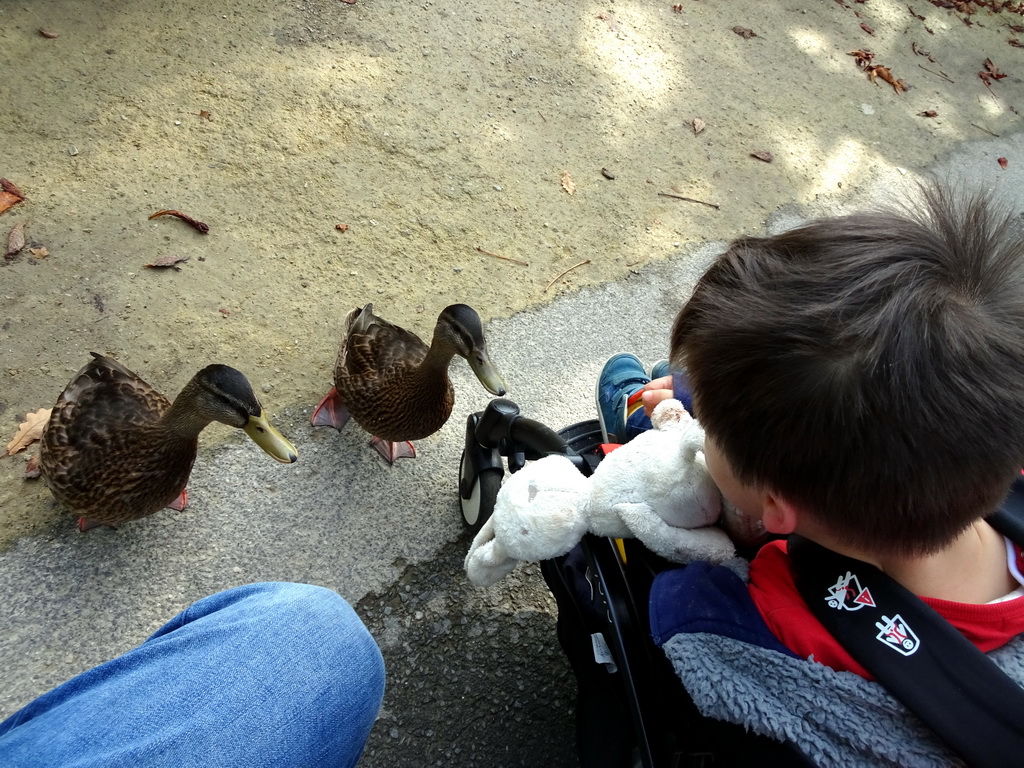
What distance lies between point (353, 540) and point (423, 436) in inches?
14.8

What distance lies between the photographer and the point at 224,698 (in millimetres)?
1065

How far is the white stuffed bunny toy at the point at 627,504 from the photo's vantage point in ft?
3.41

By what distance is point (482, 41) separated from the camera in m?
3.58

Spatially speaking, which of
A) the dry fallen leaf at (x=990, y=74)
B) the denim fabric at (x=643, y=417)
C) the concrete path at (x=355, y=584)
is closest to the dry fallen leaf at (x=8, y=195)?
the concrete path at (x=355, y=584)

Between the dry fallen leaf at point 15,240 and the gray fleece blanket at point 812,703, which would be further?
the dry fallen leaf at point 15,240

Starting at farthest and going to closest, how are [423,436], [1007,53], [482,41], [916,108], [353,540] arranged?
[1007,53], [916,108], [482,41], [423,436], [353,540]

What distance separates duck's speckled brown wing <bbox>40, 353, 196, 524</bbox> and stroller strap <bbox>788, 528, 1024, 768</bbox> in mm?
1581

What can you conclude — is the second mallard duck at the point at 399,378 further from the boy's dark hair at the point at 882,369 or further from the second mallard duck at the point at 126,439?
the boy's dark hair at the point at 882,369

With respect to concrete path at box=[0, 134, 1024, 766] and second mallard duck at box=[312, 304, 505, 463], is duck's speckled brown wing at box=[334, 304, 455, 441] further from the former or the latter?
concrete path at box=[0, 134, 1024, 766]

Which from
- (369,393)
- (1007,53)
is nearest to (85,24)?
(369,393)

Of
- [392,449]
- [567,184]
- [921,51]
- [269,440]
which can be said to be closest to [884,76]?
[921,51]

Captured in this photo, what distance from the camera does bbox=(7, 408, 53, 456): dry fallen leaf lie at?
1946 millimetres

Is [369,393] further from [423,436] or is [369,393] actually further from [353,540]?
[353,540]

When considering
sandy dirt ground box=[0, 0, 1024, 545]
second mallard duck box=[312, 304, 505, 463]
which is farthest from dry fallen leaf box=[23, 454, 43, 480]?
second mallard duck box=[312, 304, 505, 463]
